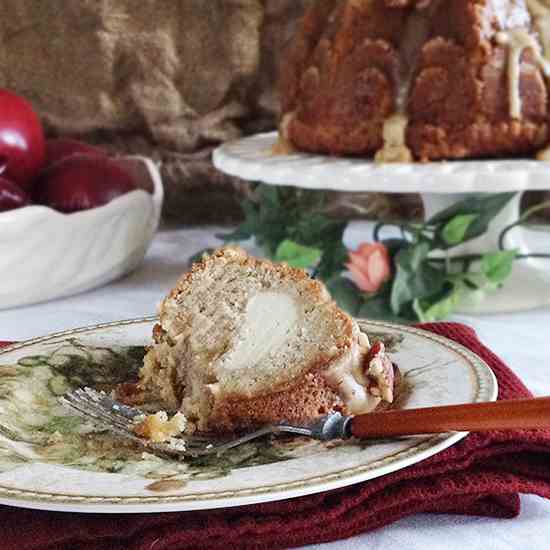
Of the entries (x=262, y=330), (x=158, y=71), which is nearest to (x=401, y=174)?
(x=262, y=330)

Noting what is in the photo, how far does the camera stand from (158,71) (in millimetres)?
1775

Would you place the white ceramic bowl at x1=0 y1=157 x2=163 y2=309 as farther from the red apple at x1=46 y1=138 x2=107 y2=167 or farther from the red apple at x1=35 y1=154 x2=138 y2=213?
the red apple at x1=46 y1=138 x2=107 y2=167

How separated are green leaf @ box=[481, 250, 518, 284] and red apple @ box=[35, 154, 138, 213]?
509mm

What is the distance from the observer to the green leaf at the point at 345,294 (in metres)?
1.21

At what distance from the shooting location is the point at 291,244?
4.29 ft

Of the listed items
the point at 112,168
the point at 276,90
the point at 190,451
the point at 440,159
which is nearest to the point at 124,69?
the point at 276,90

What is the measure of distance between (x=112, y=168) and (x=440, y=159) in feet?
1.54

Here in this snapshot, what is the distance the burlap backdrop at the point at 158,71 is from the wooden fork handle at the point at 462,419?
48.5 inches

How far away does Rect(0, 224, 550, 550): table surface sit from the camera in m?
0.65

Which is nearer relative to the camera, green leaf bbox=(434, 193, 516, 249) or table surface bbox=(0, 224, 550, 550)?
table surface bbox=(0, 224, 550, 550)

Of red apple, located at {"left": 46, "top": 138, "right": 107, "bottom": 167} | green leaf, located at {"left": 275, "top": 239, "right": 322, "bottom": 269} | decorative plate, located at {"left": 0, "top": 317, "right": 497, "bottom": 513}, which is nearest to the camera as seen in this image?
decorative plate, located at {"left": 0, "top": 317, "right": 497, "bottom": 513}

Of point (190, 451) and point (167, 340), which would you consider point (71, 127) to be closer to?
point (167, 340)

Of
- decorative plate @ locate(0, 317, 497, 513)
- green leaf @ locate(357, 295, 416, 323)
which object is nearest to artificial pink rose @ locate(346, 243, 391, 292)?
green leaf @ locate(357, 295, 416, 323)

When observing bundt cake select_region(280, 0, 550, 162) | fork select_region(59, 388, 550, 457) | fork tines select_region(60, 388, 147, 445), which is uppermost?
bundt cake select_region(280, 0, 550, 162)
